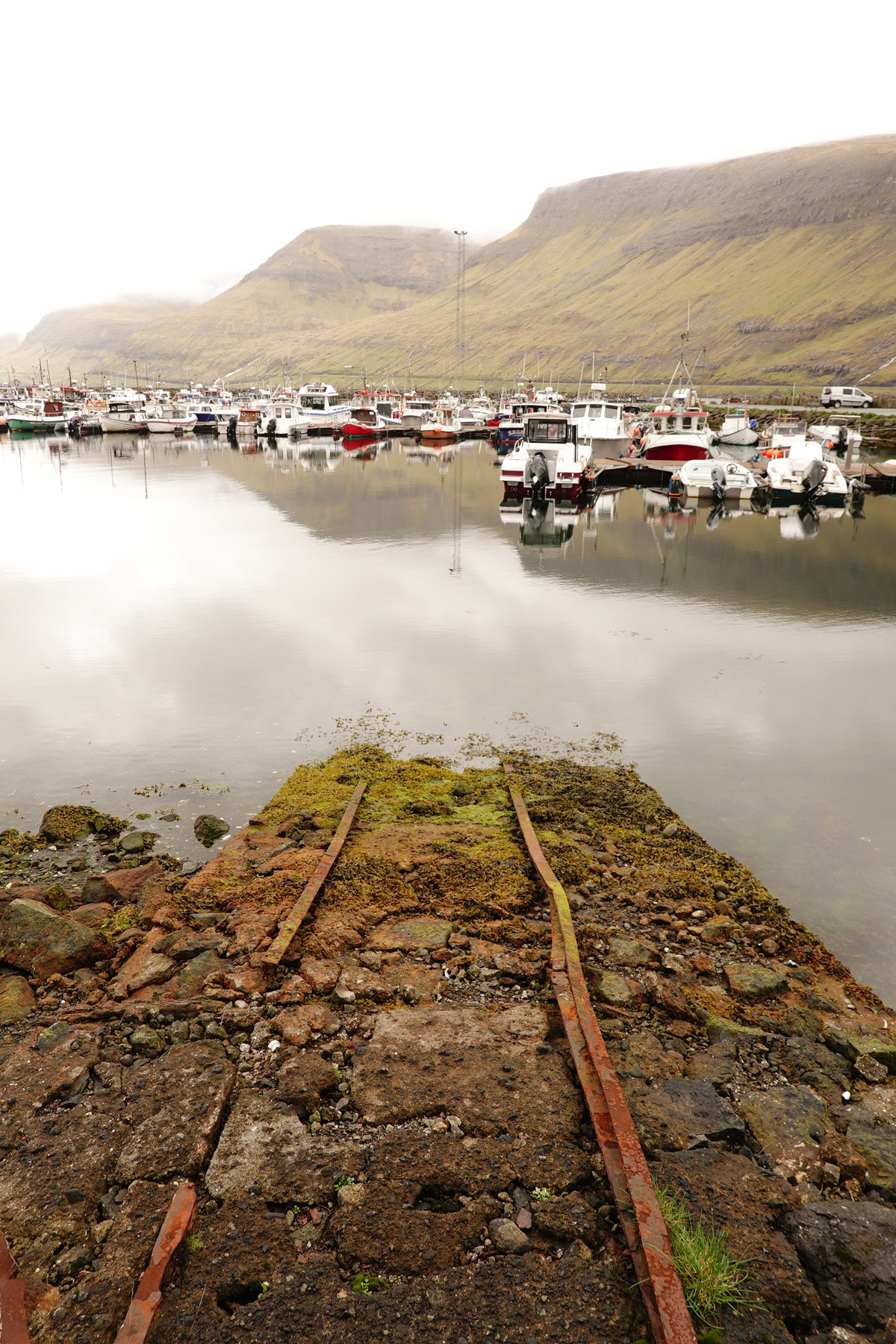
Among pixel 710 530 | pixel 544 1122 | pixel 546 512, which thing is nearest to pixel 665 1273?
pixel 544 1122

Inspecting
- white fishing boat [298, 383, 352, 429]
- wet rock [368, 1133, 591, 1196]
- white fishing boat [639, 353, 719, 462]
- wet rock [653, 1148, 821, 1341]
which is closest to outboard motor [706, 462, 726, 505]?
white fishing boat [639, 353, 719, 462]

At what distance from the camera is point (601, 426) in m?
51.7

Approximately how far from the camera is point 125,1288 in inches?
142

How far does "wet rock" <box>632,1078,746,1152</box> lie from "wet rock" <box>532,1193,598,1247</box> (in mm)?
670

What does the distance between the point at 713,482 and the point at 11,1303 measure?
4299 centimetres

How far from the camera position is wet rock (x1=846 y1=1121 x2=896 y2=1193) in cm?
447

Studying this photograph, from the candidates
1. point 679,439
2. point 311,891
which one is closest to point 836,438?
point 679,439

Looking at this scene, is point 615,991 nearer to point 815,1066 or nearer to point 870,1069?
point 815,1066

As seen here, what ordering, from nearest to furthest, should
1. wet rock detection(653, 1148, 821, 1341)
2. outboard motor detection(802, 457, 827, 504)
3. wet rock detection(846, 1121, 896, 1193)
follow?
1. wet rock detection(653, 1148, 821, 1341)
2. wet rock detection(846, 1121, 896, 1193)
3. outboard motor detection(802, 457, 827, 504)

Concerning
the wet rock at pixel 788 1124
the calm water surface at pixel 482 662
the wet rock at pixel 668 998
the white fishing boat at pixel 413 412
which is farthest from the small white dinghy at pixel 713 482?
the white fishing boat at pixel 413 412

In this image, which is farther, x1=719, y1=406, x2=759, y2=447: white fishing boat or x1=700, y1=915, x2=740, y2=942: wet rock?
x1=719, y1=406, x2=759, y2=447: white fishing boat

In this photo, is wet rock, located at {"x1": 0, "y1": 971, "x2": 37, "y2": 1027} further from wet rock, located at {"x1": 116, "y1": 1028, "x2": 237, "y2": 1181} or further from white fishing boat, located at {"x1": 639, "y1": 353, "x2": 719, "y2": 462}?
white fishing boat, located at {"x1": 639, "y1": 353, "x2": 719, "y2": 462}

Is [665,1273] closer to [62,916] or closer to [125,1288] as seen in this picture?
[125,1288]

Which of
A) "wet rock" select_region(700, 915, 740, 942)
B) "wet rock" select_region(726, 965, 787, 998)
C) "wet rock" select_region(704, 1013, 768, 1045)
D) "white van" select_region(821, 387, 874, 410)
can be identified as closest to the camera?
"wet rock" select_region(704, 1013, 768, 1045)
